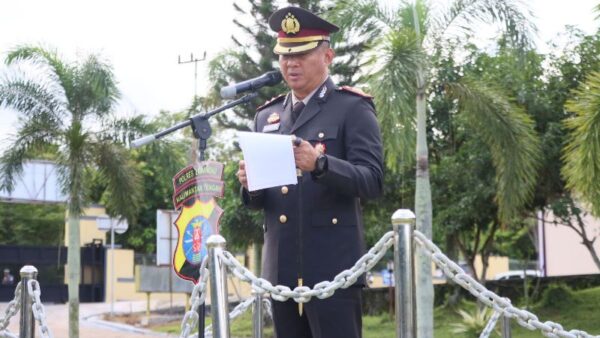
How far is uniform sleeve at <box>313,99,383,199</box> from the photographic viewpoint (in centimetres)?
376

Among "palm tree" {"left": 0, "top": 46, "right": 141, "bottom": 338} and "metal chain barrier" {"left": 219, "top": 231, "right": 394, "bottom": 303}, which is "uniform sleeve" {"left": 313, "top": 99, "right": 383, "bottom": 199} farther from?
"palm tree" {"left": 0, "top": 46, "right": 141, "bottom": 338}

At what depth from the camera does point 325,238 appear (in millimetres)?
3988

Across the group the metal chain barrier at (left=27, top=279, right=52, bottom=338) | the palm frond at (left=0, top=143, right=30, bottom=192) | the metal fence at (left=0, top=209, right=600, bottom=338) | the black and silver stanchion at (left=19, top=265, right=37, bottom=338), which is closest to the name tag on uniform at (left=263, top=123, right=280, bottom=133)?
the metal fence at (left=0, top=209, right=600, bottom=338)

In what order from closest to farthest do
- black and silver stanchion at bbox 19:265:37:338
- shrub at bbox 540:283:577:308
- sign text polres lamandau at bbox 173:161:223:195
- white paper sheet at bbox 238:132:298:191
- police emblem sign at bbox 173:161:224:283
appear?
white paper sheet at bbox 238:132:298:191
black and silver stanchion at bbox 19:265:37:338
sign text polres lamandau at bbox 173:161:223:195
police emblem sign at bbox 173:161:224:283
shrub at bbox 540:283:577:308

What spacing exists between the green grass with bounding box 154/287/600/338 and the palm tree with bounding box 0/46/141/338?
11.0 feet

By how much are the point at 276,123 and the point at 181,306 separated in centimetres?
2567

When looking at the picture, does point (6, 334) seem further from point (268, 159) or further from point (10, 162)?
point (10, 162)

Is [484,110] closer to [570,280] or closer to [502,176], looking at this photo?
[502,176]

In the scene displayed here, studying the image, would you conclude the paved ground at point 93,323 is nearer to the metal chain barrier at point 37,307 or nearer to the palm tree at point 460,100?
the palm tree at point 460,100

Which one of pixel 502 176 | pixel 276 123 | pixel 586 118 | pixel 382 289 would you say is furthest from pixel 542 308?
pixel 276 123

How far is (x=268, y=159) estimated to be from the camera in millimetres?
3775

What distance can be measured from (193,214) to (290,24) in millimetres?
5175

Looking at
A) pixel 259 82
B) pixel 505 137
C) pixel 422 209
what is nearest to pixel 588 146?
pixel 505 137

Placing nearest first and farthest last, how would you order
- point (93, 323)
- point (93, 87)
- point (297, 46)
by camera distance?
point (297, 46)
point (93, 87)
point (93, 323)
